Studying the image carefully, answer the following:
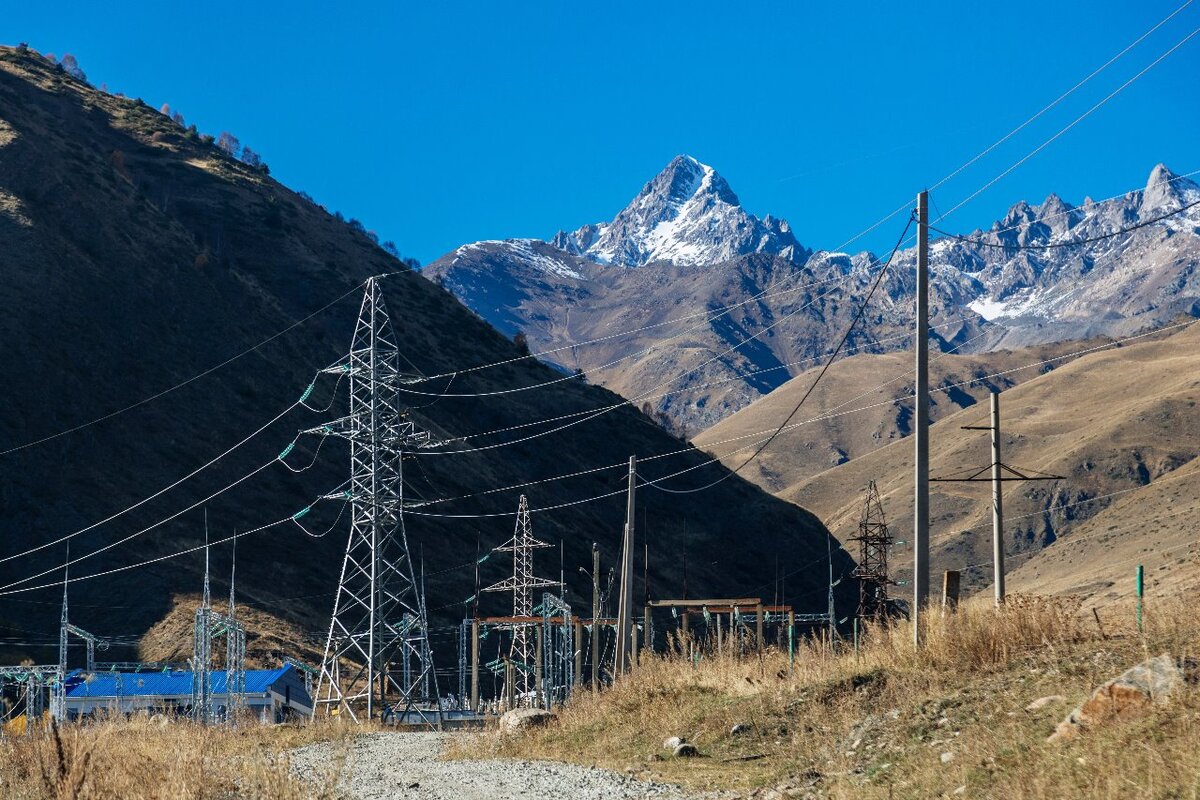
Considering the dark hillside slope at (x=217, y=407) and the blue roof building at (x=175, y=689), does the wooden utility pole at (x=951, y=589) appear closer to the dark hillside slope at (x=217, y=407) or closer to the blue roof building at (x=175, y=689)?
the blue roof building at (x=175, y=689)

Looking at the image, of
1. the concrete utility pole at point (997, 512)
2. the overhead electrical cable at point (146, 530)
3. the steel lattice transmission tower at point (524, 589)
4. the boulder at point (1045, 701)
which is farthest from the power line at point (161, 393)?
the boulder at point (1045, 701)

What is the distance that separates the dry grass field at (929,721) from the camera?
998cm

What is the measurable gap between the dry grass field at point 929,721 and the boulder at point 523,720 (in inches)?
45.6

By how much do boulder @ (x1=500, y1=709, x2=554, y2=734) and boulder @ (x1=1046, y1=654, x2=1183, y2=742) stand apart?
37.2 ft

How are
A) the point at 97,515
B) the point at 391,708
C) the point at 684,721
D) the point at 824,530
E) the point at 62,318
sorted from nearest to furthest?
the point at 684,721
the point at 391,708
the point at 97,515
the point at 62,318
the point at 824,530

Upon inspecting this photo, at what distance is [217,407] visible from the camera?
8250cm

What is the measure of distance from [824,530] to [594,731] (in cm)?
10013

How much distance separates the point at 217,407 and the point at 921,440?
6915 centimetres

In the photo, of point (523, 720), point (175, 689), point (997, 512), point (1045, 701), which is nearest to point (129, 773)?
point (1045, 701)

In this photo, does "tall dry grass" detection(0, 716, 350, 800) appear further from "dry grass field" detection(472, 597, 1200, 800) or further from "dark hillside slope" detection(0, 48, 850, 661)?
"dark hillside slope" detection(0, 48, 850, 661)

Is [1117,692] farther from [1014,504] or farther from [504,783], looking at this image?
[1014,504]

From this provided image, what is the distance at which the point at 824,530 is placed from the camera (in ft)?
384

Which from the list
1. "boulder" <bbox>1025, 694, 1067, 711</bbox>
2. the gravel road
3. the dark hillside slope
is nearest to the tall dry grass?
the gravel road

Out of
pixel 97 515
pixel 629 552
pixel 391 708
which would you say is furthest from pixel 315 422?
pixel 629 552
